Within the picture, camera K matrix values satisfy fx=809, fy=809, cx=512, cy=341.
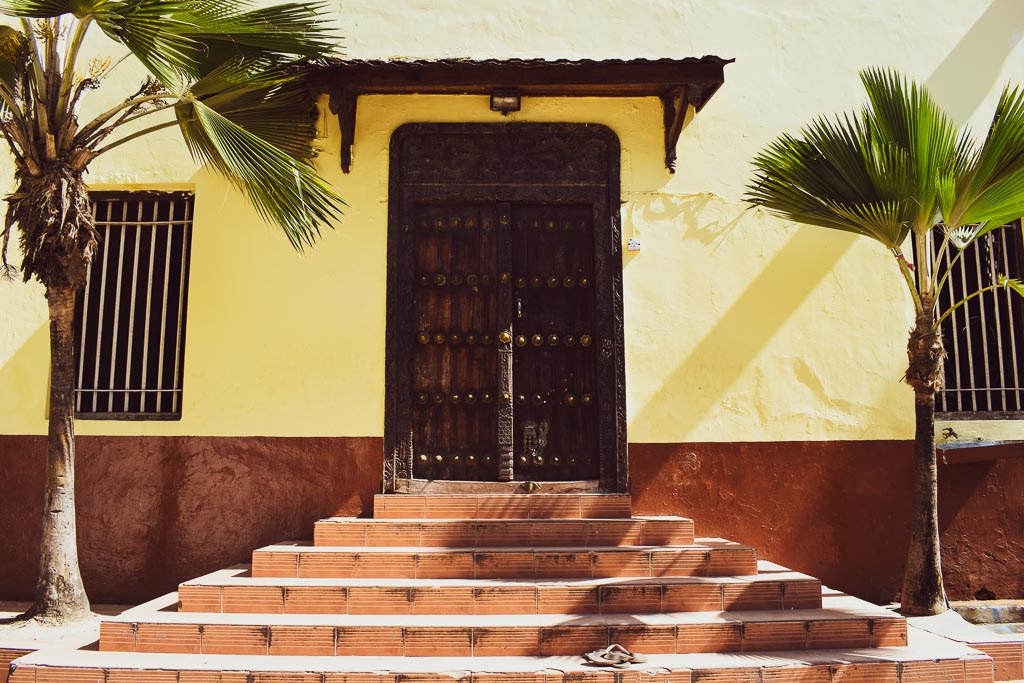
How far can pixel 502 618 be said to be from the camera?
450 centimetres

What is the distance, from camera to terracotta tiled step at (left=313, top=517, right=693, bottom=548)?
17.5ft

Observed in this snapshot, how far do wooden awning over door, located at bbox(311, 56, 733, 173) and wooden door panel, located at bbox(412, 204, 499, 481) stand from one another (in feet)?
3.12

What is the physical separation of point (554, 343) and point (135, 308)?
10.9 feet

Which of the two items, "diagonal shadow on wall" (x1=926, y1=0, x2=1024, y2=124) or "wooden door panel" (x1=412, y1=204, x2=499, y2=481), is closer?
"wooden door panel" (x1=412, y1=204, x2=499, y2=481)

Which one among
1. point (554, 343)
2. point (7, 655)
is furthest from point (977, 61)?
point (7, 655)

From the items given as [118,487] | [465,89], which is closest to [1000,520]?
[465,89]

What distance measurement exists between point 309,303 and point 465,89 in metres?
2.02

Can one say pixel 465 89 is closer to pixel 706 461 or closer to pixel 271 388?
pixel 271 388

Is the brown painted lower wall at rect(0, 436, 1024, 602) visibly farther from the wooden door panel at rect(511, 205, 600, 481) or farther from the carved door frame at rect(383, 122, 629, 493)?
the carved door frame at rect(383, 122, 629, 493)

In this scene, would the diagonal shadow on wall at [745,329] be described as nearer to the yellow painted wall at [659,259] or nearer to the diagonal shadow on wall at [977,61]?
the yellow painted wall at [659,259]

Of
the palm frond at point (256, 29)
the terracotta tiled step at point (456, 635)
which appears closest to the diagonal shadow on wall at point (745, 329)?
the terracotta tiled step at point (456, 635)

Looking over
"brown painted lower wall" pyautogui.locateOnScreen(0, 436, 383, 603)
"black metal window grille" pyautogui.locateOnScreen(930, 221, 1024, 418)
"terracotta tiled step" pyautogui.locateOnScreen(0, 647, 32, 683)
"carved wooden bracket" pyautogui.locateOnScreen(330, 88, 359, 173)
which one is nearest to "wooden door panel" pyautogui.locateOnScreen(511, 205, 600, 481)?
"brown painted lower wall" pyautogui.locateOnScreen(0, 436, 383, 603)

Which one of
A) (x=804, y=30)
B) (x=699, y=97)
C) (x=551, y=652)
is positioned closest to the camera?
(x=551, y=652)

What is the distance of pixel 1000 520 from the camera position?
6047 mm
